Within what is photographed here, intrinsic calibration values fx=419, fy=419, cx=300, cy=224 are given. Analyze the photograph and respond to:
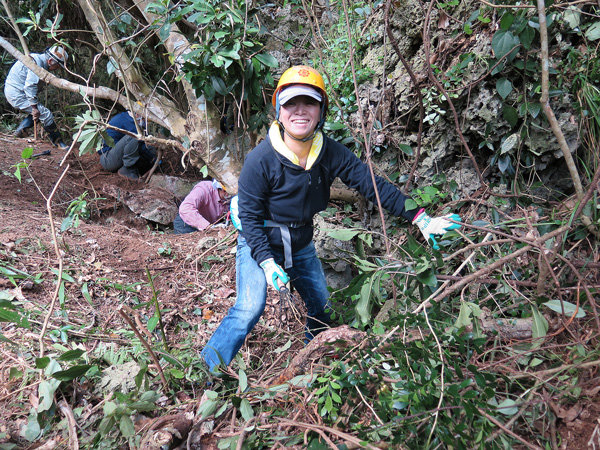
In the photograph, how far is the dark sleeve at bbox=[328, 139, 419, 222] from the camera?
2.55 metres

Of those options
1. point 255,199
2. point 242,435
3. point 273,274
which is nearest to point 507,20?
point 255,199

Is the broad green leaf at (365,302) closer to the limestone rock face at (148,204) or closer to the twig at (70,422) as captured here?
the twig at (70,422)

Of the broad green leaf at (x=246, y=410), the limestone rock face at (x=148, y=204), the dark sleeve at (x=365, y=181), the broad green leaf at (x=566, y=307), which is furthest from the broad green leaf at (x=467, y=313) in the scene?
the limestone rock face at (x=148, y=204)

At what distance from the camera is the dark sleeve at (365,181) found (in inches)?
100

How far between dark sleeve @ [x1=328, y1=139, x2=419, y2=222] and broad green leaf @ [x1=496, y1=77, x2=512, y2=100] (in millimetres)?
816

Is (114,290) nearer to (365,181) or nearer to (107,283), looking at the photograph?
(107,283)

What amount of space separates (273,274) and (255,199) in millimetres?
464

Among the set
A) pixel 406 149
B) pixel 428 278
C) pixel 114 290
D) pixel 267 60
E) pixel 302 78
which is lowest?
pixel 114 290

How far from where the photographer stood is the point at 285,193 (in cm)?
252

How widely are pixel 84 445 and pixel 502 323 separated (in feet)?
6.49

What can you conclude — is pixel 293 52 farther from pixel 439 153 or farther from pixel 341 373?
pixel 341 373

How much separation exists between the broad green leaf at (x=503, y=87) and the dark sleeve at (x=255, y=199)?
1423mm

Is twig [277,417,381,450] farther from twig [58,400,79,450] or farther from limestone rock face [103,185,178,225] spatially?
limestone rock face [103,185,178,225]

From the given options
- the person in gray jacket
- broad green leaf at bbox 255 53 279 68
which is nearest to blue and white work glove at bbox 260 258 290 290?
broad green leaf at bbox 255 53 279 68
